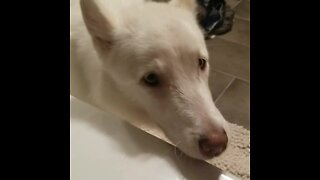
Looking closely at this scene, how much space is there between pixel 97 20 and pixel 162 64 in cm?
25

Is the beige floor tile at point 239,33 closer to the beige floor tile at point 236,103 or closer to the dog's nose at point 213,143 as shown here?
the beige floor tile at point 236,103

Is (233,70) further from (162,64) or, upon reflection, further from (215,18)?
(162,64)

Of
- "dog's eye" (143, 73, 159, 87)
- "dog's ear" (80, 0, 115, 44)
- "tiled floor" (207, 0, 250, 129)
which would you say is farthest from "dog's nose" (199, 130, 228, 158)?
"tiled floor" (207, 0, 250, 129)

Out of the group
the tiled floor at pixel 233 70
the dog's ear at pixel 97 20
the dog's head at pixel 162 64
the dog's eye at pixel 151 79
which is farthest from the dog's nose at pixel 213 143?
the tiled floor at pixel 233 70

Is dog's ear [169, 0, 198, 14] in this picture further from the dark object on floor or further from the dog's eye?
the dark object on floor

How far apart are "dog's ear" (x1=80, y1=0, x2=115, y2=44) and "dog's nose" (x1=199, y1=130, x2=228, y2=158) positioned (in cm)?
46

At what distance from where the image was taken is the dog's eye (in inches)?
40.2

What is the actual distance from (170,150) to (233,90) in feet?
5.40

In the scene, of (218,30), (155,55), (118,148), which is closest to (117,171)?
(118,148)

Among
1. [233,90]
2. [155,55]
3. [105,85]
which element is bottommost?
[233,90]

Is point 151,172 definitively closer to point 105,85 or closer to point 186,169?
point 186,169

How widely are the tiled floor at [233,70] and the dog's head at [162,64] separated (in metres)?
1.09

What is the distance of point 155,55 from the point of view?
1.00 m
